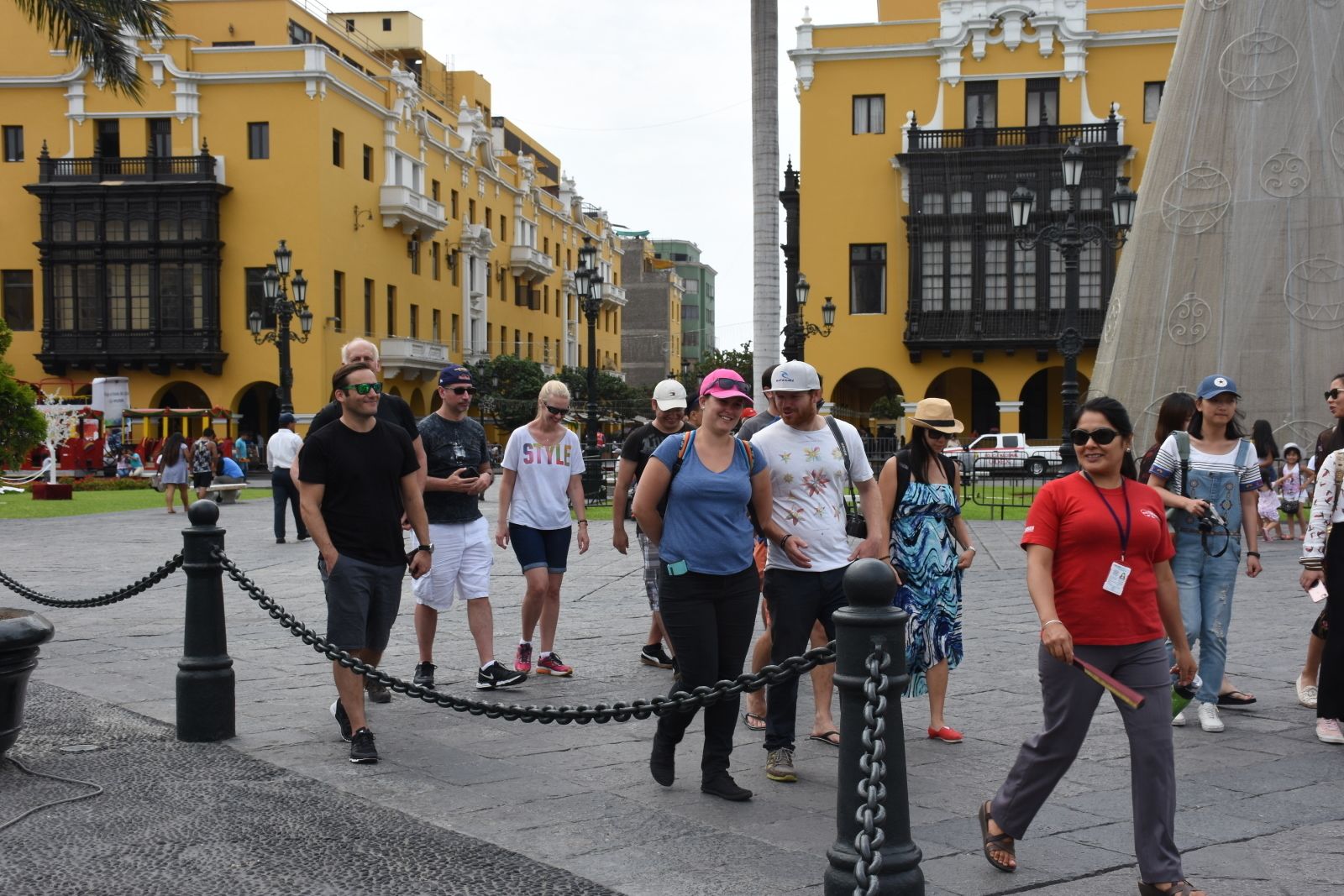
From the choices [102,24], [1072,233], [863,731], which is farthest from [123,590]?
[1072,233]

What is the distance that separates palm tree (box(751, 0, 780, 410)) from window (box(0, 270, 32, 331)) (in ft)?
129

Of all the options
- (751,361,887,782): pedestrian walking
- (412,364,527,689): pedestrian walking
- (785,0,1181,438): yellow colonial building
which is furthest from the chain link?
(785,0,1181,438): yellow colonial building

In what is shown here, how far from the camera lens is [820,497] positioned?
5855 millimetres

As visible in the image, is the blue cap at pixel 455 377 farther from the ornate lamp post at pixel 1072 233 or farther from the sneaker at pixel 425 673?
the ornate lamp post at pixel 1072 233

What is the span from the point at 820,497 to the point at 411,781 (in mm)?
2144

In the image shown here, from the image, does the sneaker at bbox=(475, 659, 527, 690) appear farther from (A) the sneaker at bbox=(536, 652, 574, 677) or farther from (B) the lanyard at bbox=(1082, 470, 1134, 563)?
(B) the lanyard at bbox=(1082, 470, 1134, 563)

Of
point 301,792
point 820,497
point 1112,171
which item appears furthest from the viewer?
point 1112,171

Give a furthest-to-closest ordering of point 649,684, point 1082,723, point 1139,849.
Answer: point 649,684
point 1082,723
point 1139,849

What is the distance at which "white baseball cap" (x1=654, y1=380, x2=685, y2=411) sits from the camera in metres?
Result: 7.91

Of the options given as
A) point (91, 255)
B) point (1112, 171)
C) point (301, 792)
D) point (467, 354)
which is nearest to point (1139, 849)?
point (301, 792)

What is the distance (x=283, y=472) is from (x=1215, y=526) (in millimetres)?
13246

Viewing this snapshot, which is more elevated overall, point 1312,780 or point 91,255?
point 91,255

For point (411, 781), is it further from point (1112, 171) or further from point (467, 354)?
point (467, 354)

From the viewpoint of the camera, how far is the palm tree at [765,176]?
13703mm
